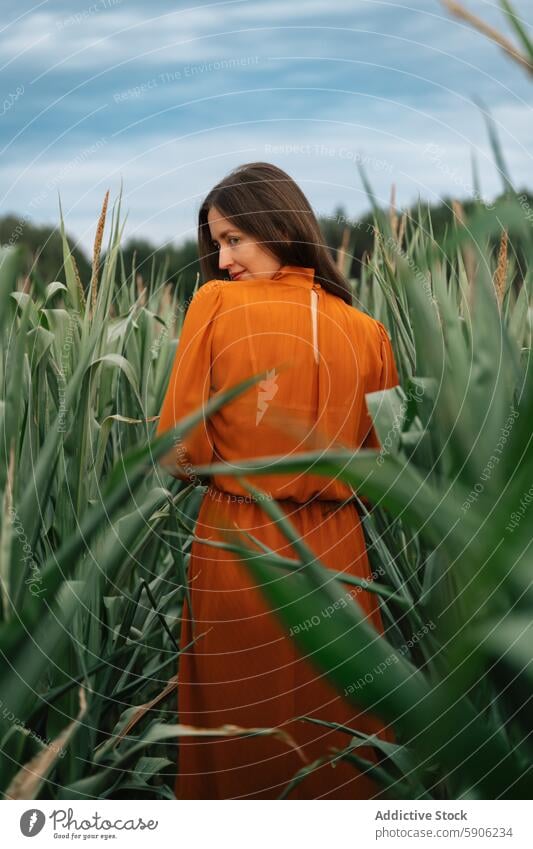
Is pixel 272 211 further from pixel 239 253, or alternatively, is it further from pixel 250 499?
pixel 250 499

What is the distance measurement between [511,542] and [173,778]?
0.90 metres

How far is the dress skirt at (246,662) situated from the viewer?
112 centimetres

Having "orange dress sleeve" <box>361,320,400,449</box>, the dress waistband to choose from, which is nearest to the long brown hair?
"orange dress sleeve" <box>361,320,400,449</box>

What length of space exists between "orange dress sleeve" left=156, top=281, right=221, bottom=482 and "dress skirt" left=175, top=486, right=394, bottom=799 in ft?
0.23

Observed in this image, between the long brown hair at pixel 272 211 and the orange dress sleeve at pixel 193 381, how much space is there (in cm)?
9

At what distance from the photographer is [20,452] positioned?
0.87 meters

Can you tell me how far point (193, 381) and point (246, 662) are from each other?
0.35 m

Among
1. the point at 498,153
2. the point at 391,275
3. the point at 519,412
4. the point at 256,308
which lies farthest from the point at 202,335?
the point at 519,412

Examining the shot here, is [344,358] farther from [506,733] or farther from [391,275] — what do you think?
[506,733]

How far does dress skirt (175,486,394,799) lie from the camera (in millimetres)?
1121

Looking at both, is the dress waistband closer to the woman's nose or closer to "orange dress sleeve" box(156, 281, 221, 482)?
"orange dress sleeve" box(156, 281, 221, 482)

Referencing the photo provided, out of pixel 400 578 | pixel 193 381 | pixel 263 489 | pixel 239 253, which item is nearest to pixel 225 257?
pixel 239 253

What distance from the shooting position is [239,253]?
1120mm

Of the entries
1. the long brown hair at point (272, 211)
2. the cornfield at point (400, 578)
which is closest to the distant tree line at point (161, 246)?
the long brown hair at point (272, 211)
